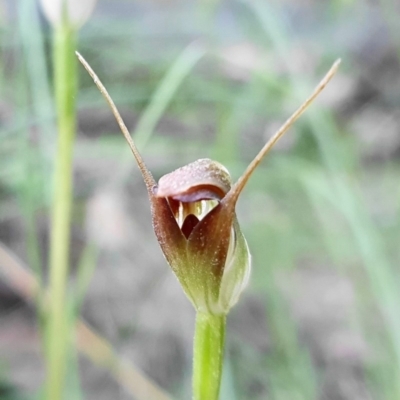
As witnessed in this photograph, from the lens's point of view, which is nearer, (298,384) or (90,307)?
(298,384)

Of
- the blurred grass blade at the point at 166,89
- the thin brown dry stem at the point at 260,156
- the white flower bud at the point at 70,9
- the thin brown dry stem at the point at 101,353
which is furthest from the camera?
the thin brown dry stem at the point at 101,353

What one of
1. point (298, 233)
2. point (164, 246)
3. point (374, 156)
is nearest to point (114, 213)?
point (298, 233)

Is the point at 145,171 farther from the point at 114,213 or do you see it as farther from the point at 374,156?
the point at 374,156

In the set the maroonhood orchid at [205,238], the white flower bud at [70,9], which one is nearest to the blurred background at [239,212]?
the white flower bud at [70,9]

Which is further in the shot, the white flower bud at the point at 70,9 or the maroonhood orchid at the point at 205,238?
the white flower bud at the point at 70,9

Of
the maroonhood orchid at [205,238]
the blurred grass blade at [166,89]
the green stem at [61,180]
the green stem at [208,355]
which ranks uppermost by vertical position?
the blurred grass blade at [166,89]

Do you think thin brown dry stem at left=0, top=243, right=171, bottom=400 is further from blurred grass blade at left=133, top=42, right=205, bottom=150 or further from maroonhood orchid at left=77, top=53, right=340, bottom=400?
maroonhood orchid at left=77, top=53, right=340, bottom=400

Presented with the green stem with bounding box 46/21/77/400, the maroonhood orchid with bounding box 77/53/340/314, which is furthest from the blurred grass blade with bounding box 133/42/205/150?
the maroonhood orchid with bounding box 77/53/340/314

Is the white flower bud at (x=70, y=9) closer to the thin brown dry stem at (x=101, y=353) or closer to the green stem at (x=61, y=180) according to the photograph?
the green stem at (x=61, y=180)
